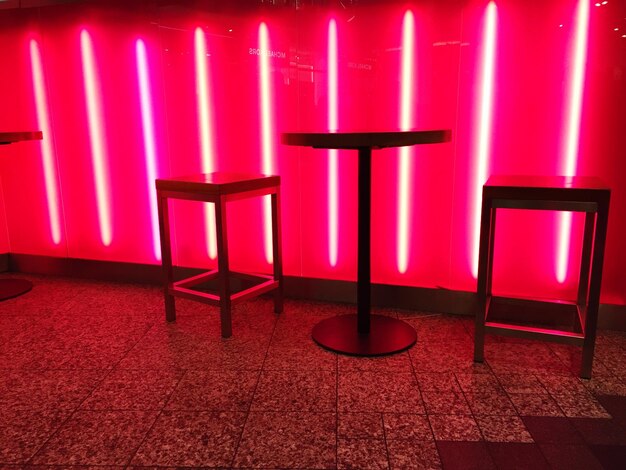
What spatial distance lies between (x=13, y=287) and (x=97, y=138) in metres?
1.11

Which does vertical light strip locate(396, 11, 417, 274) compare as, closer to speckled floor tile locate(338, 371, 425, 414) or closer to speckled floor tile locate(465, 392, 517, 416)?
speckled floor tile locate(338, 371, 425, 414)

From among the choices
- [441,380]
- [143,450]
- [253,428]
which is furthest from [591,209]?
[143,450]

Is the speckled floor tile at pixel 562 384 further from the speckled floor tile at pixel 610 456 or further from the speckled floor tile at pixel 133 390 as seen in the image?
the speckled floor tile at pixel 133 390

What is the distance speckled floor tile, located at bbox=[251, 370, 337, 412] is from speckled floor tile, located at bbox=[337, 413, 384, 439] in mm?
85

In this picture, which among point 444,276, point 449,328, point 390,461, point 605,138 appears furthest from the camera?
point 444,276

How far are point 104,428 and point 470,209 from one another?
1.92m

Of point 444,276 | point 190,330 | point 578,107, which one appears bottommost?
point 190,330

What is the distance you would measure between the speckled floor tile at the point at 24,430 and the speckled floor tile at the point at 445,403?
51.0 inches

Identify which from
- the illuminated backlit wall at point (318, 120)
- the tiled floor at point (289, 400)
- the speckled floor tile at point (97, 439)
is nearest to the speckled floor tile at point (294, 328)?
the tiled floor at point (289, 400)

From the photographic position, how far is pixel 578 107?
2.31 m

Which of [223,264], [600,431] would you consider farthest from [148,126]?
[600,431]

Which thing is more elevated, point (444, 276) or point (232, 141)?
point (232, 141)

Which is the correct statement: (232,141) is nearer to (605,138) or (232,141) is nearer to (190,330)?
(190,330)

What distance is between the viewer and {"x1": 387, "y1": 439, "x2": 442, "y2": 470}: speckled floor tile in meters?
1.48
